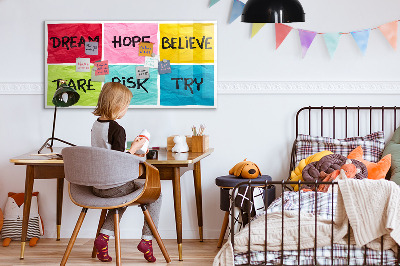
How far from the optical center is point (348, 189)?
2.90 meters

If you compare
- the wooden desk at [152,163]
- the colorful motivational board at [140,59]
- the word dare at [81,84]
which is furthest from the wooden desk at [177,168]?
the word dare at [81,84]

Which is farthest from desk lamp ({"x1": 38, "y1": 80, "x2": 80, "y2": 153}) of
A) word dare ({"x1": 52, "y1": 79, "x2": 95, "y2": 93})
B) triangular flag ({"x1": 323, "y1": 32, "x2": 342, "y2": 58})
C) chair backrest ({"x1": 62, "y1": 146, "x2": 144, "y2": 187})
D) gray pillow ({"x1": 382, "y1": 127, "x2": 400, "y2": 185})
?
gray pillow ({"x1": 382, "y1": 127, "x2": 400, "y2": 185})

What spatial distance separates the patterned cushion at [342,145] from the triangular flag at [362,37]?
624 mm

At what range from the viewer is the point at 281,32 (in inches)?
168

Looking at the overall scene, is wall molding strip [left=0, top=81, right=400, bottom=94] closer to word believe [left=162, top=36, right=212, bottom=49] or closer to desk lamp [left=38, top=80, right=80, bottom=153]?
word believe [left=162, top=36, right=212, bottom=49]

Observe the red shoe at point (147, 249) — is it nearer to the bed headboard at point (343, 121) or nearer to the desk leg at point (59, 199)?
the desk leg at point (59, 199)

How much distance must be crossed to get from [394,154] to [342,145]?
1.14ft

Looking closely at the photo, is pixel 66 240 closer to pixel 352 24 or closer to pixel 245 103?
pixel 245 103

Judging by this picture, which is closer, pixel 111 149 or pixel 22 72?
pixel 111 149

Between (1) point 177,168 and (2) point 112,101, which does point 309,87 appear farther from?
(2) point 112,101

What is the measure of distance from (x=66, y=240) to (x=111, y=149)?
124 centimetres

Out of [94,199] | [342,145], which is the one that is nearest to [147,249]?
[94,199]

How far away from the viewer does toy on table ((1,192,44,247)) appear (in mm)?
4207

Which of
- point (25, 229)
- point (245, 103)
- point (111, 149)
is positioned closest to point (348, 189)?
point (111, 149)
